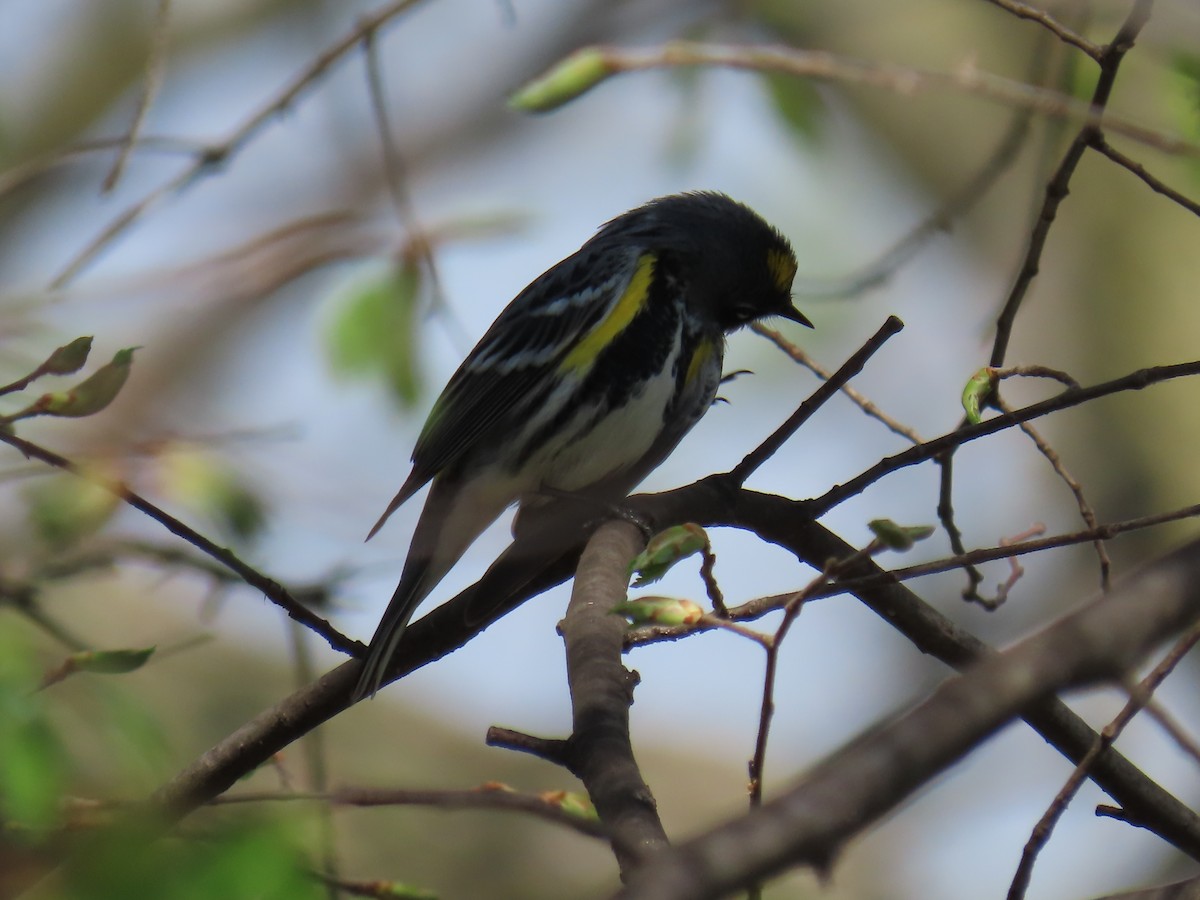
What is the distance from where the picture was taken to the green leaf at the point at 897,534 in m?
1.61

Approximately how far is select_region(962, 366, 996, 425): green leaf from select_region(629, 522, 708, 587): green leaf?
659 millimetres

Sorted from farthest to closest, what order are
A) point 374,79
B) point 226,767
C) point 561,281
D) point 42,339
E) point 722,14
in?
point 722,14 < point 561,281 < point 374,79 < point 42,339 < point 226,767

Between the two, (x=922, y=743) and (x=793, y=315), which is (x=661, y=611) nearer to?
(x=922, y=743)

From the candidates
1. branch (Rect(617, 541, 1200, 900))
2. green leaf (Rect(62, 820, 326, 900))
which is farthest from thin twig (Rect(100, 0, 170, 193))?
branch (Rect(617, 541, 1200, 900))

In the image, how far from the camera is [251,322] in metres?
7.65

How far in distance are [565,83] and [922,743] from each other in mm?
1713

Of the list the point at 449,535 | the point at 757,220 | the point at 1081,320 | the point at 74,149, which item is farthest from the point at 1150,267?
the point at 74,149

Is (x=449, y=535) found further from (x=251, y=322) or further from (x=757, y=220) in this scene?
(x=251, y=322)

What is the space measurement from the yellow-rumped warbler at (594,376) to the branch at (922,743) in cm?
265

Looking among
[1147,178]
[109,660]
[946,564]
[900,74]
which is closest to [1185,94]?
[1147,178]

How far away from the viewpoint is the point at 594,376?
398 cm

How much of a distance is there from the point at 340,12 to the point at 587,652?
704 cm

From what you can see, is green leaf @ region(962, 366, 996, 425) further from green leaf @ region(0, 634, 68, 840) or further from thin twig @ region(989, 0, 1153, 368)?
green leaf @ region(0, 634, 68, 840)

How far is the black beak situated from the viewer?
4.60m
